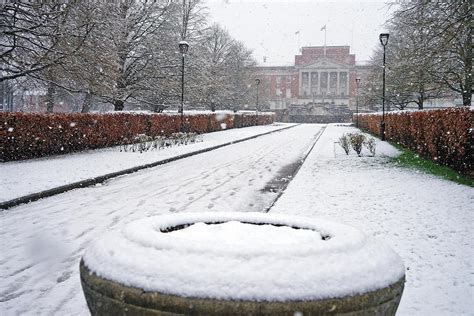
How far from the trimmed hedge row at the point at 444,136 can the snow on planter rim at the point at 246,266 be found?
954 cm

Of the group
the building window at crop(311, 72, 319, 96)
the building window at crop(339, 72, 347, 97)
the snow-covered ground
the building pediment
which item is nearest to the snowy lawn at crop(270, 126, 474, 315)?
the snow-covered ground

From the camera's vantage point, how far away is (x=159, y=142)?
20.5m

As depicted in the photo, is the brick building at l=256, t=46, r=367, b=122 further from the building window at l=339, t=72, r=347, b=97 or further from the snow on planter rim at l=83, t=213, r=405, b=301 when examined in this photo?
the snow on planter rim at l=83, t=213, r=405, b=301

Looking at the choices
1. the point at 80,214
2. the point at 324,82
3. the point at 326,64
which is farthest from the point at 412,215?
the point at 324,82

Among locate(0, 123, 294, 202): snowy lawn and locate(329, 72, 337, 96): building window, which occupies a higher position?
locate(329, 72, 337, 96): building window

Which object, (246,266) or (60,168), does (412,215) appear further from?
(60,168)

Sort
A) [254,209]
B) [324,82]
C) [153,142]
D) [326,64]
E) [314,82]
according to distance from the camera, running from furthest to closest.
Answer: [314,82] → [324,82] → [326,64] → [153,142] → [254,209]

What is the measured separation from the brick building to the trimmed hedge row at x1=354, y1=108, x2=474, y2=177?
73981mm

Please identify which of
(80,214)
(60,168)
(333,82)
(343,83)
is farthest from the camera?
(333,82)

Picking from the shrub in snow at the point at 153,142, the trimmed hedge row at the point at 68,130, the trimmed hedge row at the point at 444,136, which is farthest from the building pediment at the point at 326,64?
the trimmed hedge row at the point at 444,136

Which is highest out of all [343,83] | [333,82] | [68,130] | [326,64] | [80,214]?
[326,64]

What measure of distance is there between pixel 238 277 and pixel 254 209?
5.77m

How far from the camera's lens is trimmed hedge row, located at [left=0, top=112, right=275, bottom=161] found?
1379 cm

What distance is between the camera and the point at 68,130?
16.6 metres
